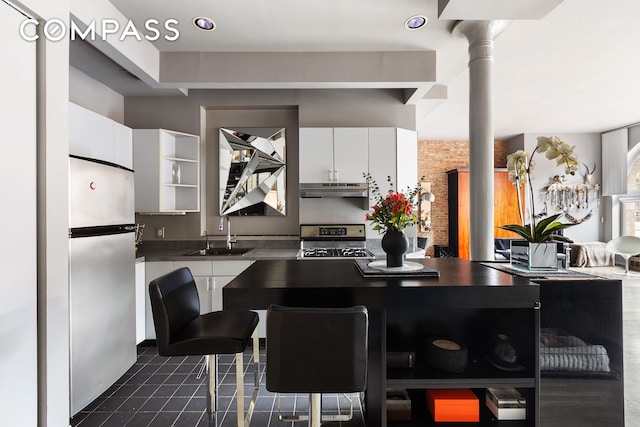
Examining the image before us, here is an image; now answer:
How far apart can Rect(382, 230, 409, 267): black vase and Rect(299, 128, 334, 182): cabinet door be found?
1.99m

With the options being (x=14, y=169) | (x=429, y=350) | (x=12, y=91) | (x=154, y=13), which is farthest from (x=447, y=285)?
(x=154, y=13)

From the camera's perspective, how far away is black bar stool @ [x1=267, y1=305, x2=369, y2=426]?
1.23 metres

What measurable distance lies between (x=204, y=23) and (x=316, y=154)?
158 centimetres

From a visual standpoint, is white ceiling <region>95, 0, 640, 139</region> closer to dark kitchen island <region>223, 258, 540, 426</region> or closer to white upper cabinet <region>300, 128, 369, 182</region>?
white upper cabinet <region>300, 128, 369, 182</region>

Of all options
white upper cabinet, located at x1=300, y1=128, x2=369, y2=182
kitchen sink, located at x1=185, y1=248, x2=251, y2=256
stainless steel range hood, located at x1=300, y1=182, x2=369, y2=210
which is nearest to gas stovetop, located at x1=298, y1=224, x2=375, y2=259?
stainless steel range hood, located at x1=300, y1=182, x2=369, y2=210

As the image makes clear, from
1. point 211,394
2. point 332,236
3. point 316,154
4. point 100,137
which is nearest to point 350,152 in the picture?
point 316,154

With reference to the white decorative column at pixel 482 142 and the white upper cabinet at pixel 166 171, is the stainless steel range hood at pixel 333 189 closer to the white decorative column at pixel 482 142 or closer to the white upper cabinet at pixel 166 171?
the white decorative column at pixel 482 142

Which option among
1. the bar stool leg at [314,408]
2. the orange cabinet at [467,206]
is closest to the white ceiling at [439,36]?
the orange cabinet at [467,206]

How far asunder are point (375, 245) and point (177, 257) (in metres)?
2.11

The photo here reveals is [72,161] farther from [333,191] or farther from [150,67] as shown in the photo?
[333,191]

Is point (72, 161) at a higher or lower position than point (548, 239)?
higher

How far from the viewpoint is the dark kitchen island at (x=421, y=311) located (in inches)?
55.9

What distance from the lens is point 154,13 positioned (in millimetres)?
2680

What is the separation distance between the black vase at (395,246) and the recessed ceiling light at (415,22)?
197 cm
